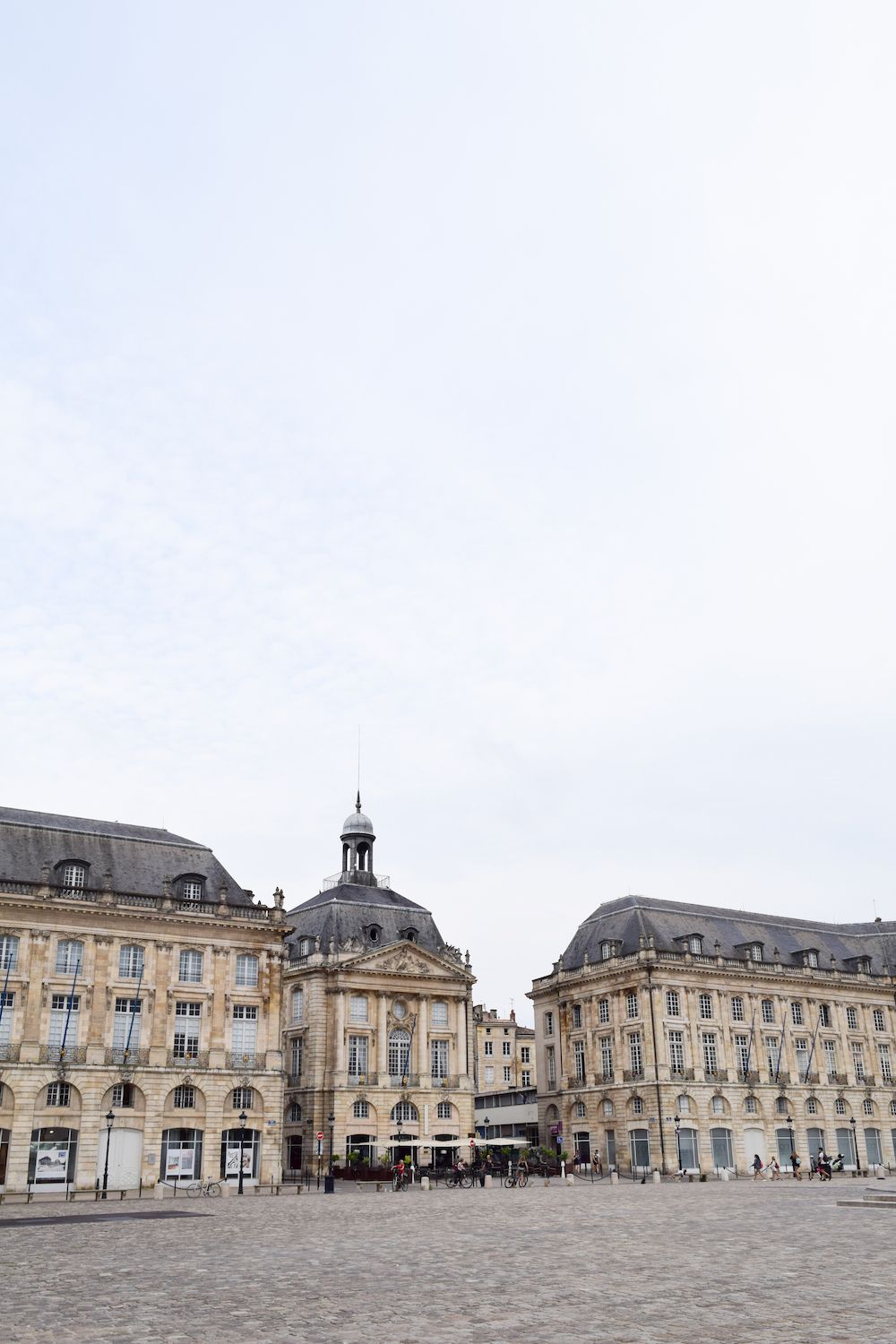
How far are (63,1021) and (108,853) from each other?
29.4 ft

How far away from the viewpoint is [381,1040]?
252ft

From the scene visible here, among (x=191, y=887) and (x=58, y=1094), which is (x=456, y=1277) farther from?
(x=191, y=887)

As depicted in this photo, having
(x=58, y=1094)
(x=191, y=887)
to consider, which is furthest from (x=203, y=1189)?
(x=191, y=887)

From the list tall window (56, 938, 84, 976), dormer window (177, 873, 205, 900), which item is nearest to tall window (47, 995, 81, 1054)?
tall window (56, 938, 84, 976)

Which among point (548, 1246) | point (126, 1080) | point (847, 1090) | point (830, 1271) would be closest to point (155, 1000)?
point (126, 1080)

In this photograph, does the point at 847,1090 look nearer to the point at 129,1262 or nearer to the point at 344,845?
the point at 344,845

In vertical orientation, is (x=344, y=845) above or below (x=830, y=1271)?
above

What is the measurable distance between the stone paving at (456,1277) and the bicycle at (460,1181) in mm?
22476

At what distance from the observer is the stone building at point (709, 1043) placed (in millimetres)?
76625

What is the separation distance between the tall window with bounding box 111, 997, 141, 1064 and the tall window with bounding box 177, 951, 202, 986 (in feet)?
8.94

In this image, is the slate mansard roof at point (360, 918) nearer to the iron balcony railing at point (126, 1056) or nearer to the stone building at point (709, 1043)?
the stone building at point (709, 1043)

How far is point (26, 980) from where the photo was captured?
188 ft

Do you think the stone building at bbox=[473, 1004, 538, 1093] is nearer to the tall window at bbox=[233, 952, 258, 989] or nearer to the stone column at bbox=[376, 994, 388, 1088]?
the stone column at bbox=[376, 994, 388, 1088]

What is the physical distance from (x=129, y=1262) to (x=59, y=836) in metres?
40.9
